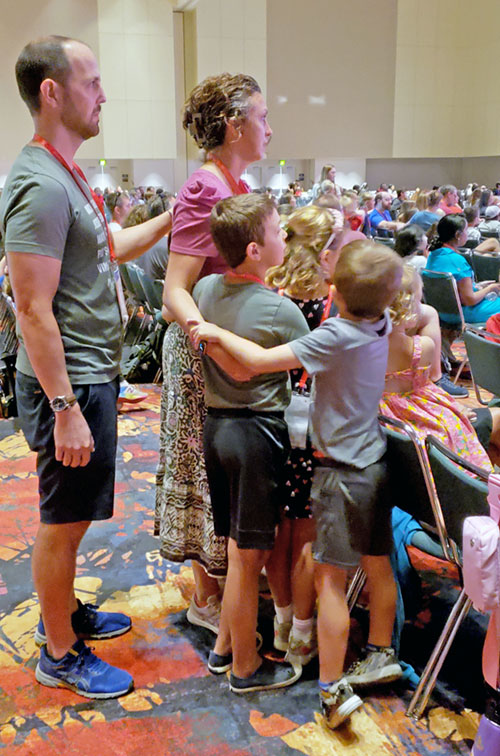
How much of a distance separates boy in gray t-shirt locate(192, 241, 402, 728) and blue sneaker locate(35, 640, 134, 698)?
62 cm

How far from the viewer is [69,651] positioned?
2188 millimetres

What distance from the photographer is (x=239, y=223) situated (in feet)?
6.21

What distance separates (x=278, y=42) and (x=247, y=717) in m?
21.3

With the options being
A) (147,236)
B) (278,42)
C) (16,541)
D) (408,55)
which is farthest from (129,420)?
(408,55)

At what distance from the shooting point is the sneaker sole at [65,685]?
2.14m

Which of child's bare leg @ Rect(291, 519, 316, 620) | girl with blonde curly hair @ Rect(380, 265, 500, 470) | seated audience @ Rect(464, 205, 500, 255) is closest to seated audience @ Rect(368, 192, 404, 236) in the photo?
seated audience @ Rect(464, 205, 500, 255)

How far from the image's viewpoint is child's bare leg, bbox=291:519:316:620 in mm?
2213

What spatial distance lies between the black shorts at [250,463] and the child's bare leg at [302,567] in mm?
172

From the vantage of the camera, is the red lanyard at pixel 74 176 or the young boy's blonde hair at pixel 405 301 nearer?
the red lanyard at pixel 74 176

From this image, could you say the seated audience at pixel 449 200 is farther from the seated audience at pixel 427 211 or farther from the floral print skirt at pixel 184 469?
the floral print skirt at pixel 184 469

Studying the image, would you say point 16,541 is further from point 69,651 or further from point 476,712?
point 476,712

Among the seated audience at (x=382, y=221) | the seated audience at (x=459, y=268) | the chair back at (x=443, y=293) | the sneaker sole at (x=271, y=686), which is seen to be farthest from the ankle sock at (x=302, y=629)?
the seated audience at (x=382, y=221)

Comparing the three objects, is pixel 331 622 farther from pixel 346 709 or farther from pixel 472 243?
pixel 472 243

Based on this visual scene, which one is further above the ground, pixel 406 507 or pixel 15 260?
pixel 15 260
